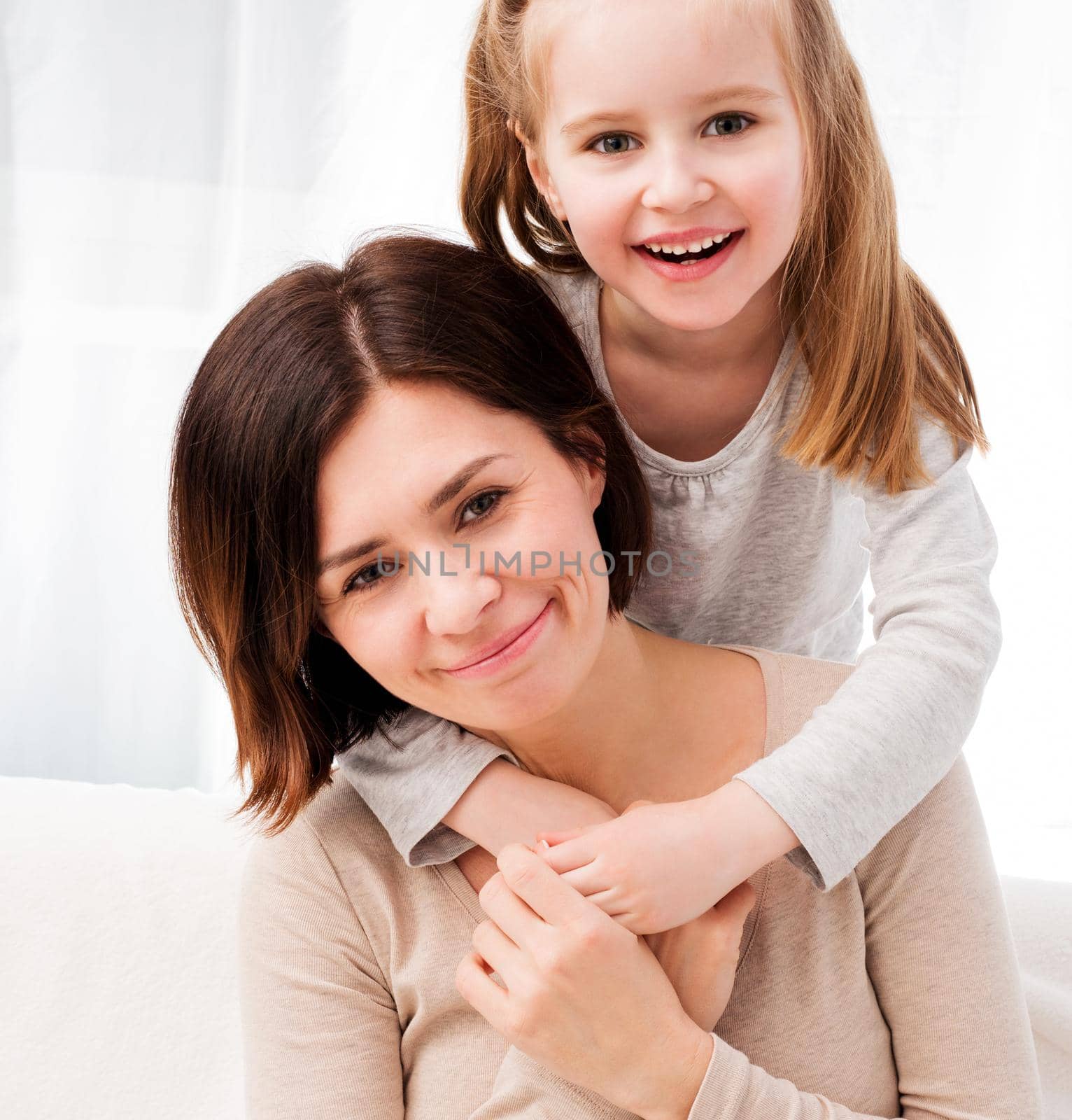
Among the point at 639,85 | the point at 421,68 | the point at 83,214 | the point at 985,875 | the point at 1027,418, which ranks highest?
the point at 421,68

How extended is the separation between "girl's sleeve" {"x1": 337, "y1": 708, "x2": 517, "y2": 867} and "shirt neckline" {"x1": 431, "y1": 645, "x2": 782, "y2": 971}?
0.02 m

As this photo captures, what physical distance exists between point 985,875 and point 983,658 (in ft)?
→ 0.75

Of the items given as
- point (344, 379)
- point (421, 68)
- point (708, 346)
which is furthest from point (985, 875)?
point (421, 68)

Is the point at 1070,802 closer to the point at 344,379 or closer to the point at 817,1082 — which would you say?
the point at 817,1082

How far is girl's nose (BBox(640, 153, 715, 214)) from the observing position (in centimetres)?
124

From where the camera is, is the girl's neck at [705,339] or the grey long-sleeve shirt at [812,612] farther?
the girl's neck at [705,339]

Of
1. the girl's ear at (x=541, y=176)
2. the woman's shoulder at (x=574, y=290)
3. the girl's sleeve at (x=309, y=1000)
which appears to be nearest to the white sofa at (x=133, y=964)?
the girl's sleeve at (x=309, y=1000)

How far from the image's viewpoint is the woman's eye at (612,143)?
4.27 ft

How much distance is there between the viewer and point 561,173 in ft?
4.41

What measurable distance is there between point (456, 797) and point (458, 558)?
281 millimetres

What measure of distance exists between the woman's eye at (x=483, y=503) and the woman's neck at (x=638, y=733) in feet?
0.88

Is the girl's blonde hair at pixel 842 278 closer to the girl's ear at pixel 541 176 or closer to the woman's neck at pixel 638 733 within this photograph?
the girl's ear at pixel 541 176

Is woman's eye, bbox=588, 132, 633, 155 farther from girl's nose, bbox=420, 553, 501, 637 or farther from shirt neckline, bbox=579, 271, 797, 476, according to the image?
girl's nose, bbox=420, 553, 501, 637

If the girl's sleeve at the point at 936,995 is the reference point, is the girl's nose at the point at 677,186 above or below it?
above
